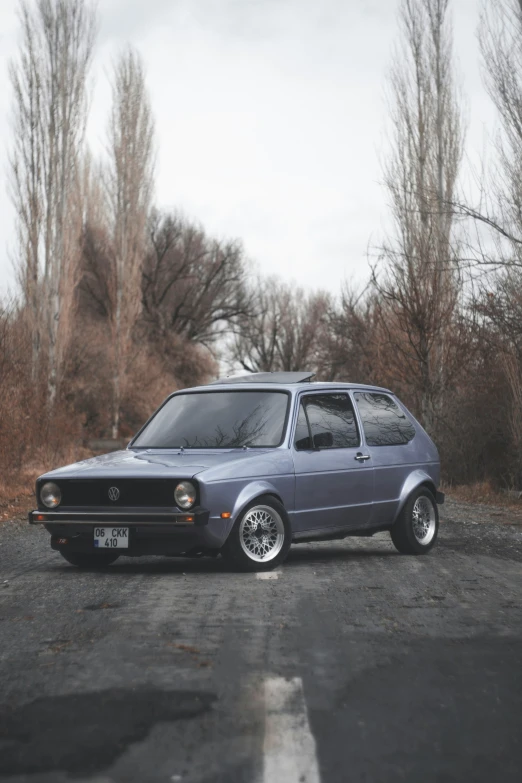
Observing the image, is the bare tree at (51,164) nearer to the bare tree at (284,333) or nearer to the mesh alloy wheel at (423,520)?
the mesh alloy wheel at (423,520)

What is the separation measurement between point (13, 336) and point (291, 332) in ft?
Result: 185

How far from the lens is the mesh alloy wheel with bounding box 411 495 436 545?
11.3 m

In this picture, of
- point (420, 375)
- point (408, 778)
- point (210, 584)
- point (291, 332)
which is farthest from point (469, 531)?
point (291, 332)

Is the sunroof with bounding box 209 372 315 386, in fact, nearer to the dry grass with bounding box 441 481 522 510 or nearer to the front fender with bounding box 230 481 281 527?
the front fender with bounding box 230 481 281 527

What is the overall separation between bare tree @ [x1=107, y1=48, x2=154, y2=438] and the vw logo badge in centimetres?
3406

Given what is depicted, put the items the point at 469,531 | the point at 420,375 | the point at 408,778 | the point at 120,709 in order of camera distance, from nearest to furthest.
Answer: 1. the point at 408,778
2. the point at 120,709
3. the point at 469,531
4. the point at 420,375

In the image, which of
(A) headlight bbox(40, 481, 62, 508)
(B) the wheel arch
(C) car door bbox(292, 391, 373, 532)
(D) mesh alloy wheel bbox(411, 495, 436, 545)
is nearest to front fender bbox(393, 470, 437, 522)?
(D) mesh alloy wheel bbox(411, 495, 436, 545)

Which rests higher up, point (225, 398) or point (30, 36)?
point (30, 36)

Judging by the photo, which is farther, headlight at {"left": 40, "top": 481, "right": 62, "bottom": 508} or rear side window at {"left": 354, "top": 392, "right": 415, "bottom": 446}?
rear side window at {"left": 354, "top": 392, "right": 415, "bottom": 446}

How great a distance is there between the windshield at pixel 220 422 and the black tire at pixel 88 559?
1.17 meters

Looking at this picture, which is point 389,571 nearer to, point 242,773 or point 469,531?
point 469,531

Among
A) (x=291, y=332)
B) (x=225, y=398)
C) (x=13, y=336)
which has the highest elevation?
(x=291, y=332)

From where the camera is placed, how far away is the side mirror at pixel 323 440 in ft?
34.6

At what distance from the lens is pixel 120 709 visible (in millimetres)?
4906
